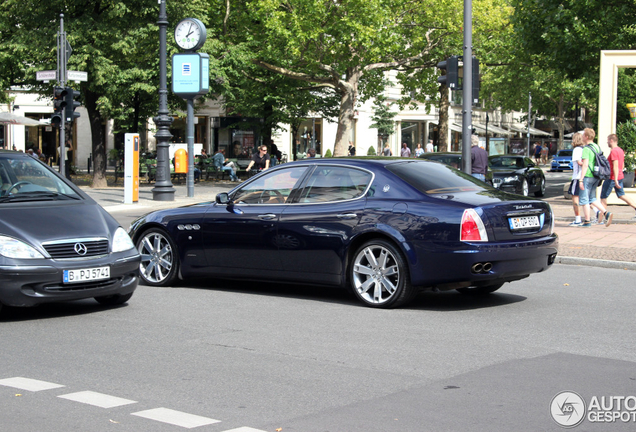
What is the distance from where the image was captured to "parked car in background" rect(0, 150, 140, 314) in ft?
23.9

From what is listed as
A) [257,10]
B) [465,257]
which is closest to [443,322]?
[465,257]

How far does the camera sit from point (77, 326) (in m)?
7.38

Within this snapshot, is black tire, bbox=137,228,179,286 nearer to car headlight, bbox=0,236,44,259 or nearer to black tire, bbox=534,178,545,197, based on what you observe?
car headlight, bbox=0,236,44,259

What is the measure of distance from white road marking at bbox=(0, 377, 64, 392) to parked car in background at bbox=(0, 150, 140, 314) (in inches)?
74.8

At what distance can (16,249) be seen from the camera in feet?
23.9

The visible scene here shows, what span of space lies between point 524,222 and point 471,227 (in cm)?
73

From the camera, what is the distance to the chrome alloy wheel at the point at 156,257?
380 inches

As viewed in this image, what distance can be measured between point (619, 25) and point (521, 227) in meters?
21.0

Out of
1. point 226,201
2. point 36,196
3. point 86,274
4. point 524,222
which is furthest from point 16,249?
point 524,222

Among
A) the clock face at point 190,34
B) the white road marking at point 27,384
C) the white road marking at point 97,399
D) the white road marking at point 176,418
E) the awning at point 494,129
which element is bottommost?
the white road marking at point 27,384

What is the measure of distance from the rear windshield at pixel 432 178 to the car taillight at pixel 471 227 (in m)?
0.58

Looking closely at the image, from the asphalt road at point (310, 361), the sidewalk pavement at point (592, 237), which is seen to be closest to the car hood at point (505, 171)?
the sidewalk pavement at point (592, 237)

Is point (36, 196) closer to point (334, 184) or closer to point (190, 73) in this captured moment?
point (334, 184)

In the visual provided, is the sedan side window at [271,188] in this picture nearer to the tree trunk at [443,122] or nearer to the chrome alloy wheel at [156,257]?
the chrome alloy wheel at [156,257]
